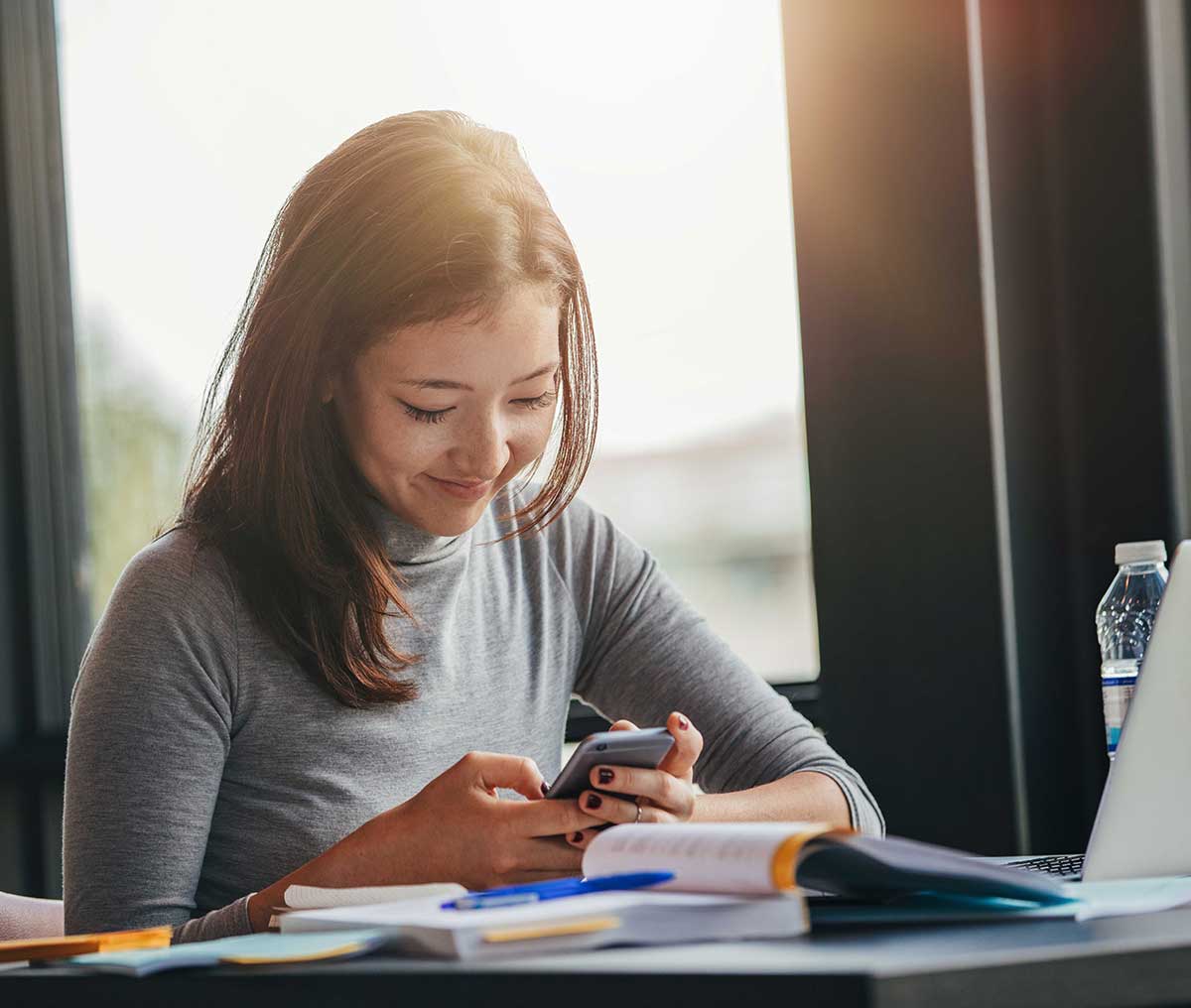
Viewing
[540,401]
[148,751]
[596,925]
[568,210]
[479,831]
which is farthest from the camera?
[568,210]

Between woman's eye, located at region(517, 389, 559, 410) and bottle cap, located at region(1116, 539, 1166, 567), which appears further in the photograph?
woman's eye, located at region(517, 389, 559, 410)

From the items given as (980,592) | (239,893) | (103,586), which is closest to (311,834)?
(239,893)

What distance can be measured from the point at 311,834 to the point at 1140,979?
3.04 feet

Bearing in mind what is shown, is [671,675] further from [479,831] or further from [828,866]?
[828,866]

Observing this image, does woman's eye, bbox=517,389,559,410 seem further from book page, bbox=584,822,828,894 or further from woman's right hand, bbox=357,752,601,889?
book page, bbox=584,822,828,894

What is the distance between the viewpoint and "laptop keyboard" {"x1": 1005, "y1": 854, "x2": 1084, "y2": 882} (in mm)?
1036

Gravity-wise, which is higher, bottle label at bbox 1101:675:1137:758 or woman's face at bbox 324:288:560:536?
woman's face at bbox 324:288:560:536

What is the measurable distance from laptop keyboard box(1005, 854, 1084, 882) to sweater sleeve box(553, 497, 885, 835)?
0.88ft

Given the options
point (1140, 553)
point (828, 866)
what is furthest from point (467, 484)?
point (828, 866)

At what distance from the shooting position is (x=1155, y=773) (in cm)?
94

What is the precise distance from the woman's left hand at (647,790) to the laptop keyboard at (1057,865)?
0.26 metres

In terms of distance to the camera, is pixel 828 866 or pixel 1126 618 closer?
pixel 828 866

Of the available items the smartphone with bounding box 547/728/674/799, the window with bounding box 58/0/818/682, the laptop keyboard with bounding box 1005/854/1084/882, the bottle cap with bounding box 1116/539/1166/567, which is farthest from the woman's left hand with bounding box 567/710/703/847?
the window with bounding box 58/0/818/682

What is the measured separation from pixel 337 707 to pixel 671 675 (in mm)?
394
